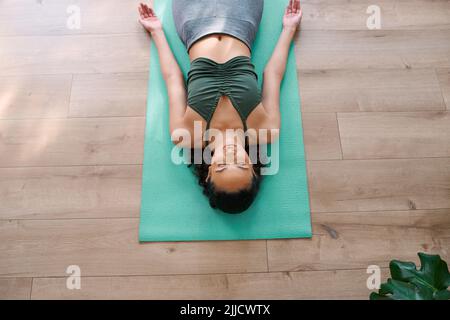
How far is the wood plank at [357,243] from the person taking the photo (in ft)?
4.79

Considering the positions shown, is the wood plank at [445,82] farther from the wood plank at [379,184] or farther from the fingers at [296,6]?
the fingers at [296,6]

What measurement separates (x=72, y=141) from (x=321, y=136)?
1.16m

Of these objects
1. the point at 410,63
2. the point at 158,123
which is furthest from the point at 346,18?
the point at 158,123

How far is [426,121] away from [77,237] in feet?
5.46

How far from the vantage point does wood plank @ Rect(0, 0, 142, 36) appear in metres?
1.84

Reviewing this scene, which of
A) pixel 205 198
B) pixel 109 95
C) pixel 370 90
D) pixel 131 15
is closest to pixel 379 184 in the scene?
pixel 370 90

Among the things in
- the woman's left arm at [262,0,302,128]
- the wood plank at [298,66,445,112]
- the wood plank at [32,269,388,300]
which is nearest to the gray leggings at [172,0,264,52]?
the woman's left arm at [262,0,302,128]

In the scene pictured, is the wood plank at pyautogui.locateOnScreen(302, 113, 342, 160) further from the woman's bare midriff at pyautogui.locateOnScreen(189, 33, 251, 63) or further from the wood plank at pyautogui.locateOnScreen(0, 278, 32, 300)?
the wood plank at pyautogui.locateOnScreen(0, 278, 32, 300)

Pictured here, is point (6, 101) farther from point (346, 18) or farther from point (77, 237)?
point (346, 18)

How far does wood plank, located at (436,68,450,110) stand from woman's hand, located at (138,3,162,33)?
4.62ft

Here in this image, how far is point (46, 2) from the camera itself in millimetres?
1896

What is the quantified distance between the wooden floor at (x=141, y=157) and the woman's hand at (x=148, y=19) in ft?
0.21

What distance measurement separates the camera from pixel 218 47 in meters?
1.53

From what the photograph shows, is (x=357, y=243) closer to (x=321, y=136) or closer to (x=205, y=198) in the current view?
(x=321, y=136)
